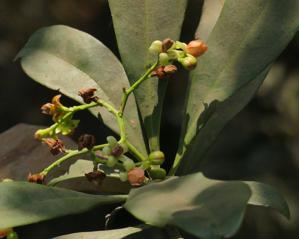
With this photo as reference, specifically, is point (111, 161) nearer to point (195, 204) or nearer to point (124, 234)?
point (124, 234)

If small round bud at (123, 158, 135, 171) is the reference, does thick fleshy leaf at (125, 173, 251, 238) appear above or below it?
above

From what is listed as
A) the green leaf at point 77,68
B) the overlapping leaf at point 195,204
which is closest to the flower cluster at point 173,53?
the green leaf at point 77,68

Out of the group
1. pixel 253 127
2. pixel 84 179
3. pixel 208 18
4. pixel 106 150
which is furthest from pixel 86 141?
pixel 253 127

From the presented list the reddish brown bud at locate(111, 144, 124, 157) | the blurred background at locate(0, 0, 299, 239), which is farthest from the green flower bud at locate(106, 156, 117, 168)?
the blurred background at locate(0, 0, 299, 239)

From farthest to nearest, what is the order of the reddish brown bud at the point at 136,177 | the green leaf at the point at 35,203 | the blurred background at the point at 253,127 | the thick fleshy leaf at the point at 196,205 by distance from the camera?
the blurred background at the point at 253,127, the reddish brown bud at the point at 136,177, the green leaf at the point at 35,203, the thick fleshy leaf at the point at 196,205

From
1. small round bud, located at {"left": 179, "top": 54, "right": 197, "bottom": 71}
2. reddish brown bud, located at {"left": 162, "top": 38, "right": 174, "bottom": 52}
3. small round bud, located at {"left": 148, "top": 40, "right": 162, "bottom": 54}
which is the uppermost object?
reddish brown bud, located at {"left": 162, "top": 38, "right": 174, "bottom": 52}

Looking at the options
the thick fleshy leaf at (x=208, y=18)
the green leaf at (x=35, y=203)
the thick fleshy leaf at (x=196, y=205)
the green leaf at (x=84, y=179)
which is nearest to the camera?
the thick fleshy leaf at (x=196, y=205)

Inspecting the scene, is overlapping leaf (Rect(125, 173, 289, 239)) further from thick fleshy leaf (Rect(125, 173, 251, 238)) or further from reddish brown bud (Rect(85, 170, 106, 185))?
reddish brown bud (Rect(85, 170, 106, 185))

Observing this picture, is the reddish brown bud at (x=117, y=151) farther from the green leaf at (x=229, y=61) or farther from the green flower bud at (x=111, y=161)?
the green leaf at (x=229, y=61)
